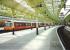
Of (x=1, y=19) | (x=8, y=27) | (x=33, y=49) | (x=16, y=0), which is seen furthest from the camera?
(x=8, y=27)

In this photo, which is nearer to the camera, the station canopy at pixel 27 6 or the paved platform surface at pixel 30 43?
the paved platform surface at pixel 30 43

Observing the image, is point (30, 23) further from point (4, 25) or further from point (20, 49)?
point (20, 49)

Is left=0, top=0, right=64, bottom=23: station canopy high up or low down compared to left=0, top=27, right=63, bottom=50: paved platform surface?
up

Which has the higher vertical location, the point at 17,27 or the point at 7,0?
the point at 7,0

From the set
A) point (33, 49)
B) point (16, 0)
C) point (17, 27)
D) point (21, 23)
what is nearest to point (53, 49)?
point (33, 49)

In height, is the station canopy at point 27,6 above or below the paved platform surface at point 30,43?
above

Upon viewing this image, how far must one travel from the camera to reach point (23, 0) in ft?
89.7

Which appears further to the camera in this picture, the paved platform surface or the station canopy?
the station canopy

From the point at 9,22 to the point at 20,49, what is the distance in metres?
35.0

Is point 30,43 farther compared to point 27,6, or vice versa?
point 27,6

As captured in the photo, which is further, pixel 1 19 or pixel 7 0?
pixel 1 19

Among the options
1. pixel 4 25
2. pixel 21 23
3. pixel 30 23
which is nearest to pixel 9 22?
pixel 4 25

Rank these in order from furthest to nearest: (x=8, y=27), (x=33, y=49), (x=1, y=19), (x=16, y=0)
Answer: (x=8, y=27) < (x=1, y=19) < (x=16, y=0) < (x=33, y=49)

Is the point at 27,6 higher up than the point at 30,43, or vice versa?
the point at 27,6
